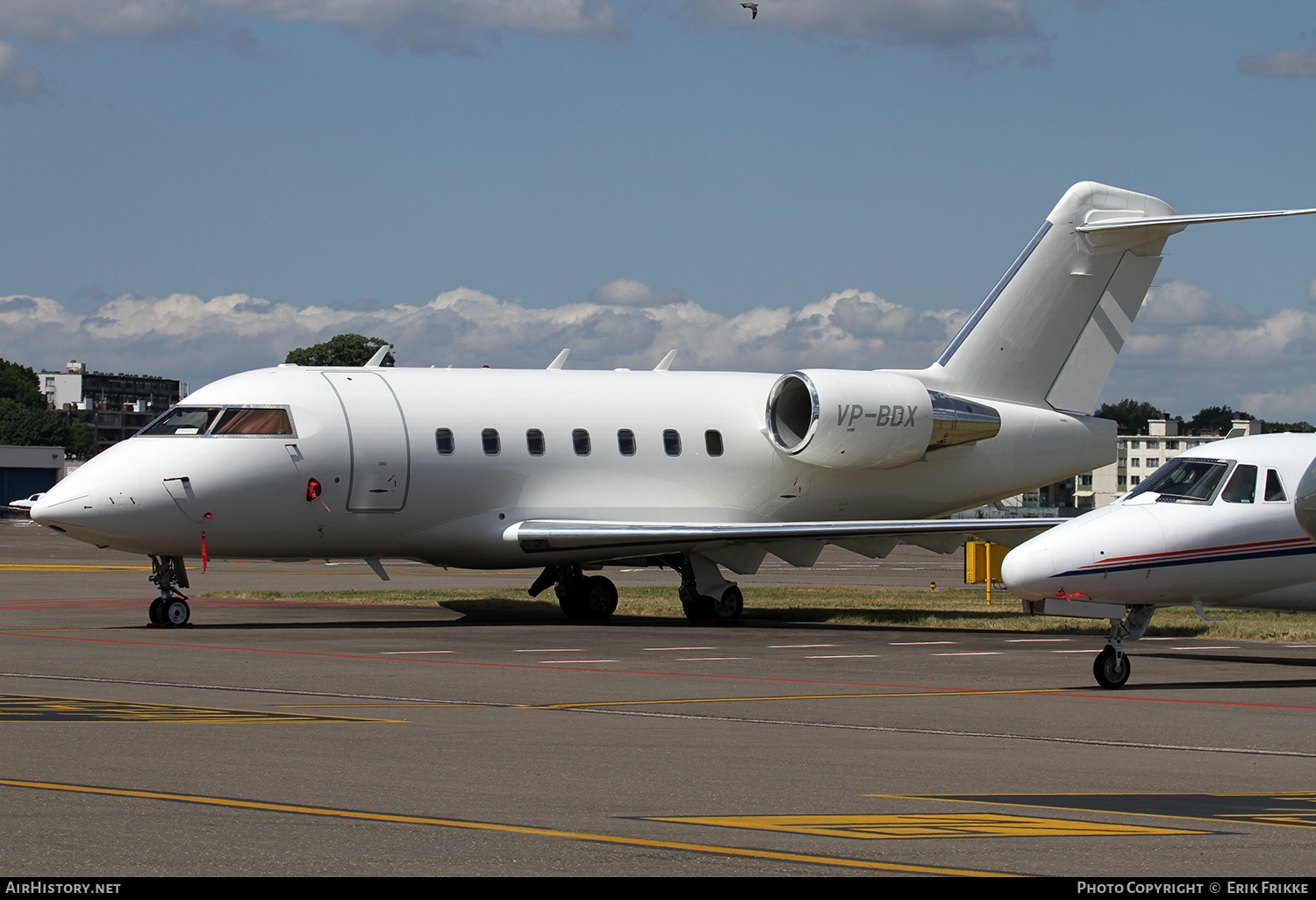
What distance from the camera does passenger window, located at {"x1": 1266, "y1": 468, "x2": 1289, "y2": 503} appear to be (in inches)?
695

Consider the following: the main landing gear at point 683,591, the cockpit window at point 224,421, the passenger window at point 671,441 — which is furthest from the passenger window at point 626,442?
the cockpit window at point 224,421

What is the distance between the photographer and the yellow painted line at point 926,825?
814cm

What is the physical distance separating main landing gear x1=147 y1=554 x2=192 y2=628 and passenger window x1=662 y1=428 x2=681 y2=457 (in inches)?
326

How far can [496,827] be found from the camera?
8.20 meters

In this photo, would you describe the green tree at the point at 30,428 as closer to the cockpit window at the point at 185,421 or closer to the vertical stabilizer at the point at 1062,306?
the cockpit window at the point at 185,421

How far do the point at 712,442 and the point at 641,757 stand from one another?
55.3ft

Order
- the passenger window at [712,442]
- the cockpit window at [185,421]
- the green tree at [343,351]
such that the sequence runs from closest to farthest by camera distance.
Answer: the cockpit window at [185,421] → the passenger window at [712,442] → the green tree at [343,351]

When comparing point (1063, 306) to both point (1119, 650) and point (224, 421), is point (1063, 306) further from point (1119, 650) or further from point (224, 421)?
point (224, 421)

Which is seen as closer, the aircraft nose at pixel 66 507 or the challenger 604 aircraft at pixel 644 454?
the aircraft nose at pixel 66 507

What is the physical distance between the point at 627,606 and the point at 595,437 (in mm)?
5661

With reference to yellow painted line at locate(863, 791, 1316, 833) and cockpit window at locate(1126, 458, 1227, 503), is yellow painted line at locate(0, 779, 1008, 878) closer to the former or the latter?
yellow painted line at locate(863, 791, 1316, 833)

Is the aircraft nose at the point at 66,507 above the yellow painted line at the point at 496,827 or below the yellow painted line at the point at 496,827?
above

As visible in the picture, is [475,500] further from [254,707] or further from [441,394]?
[254,707]

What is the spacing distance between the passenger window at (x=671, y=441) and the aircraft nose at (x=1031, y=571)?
11.1m
